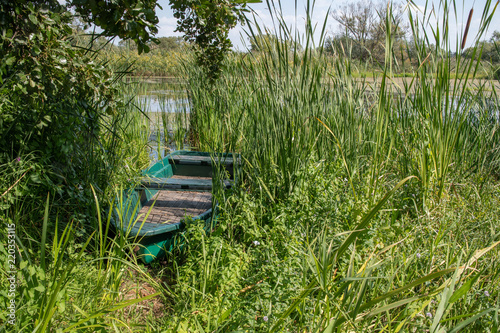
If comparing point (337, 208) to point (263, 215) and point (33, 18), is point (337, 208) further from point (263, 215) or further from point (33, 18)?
point (33, 18)

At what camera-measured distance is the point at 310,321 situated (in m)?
1.59

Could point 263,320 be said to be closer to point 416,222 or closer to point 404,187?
point 416,222

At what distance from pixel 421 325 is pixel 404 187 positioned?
1.37 metres

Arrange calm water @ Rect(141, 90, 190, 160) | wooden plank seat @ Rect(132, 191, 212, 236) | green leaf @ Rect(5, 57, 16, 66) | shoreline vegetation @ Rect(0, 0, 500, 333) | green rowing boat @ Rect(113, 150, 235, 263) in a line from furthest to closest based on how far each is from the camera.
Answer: calm water @ Rect(141, 90, 190, 160)
wooden plank seat @ Rect(132, 191, 212, 236)
green rowing boat @ Rect(113, 150, 235, 263)
green leaf @ Rect(5, 57, 16, 66)
shoreline vegetation @ Rect(0, 0, 500, 333)

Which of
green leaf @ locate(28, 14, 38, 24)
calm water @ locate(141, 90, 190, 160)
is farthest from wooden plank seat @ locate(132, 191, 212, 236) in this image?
green leaf @ locate(28, 14, 38, 24)

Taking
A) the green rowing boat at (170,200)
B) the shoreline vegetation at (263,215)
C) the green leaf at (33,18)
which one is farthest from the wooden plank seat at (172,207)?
the green leaf at (33,18)

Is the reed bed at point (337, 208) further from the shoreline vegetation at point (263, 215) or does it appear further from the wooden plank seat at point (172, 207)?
the wooden plank seat at point (172, 207)

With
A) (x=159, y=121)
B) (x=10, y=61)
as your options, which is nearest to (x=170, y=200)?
(x=10, y=61)

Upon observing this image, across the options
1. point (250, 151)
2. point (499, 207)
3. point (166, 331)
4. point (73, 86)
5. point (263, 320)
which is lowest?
point (166, 331)

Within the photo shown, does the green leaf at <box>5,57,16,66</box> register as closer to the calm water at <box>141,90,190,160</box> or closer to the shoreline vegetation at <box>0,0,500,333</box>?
the shoreline vegetation at <box>0,0,500,333</box>

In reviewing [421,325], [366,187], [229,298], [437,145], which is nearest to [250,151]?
[366,187]

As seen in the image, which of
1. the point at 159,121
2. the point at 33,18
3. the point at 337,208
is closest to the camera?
the point at 33,18

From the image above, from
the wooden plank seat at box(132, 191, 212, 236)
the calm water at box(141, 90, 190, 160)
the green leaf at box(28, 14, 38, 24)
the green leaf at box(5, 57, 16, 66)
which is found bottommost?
the wooden plank seat at box(132, 191, 212, 236)

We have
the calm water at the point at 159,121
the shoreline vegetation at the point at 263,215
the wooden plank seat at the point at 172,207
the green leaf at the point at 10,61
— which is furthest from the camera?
the calm water at the point at 159,121
